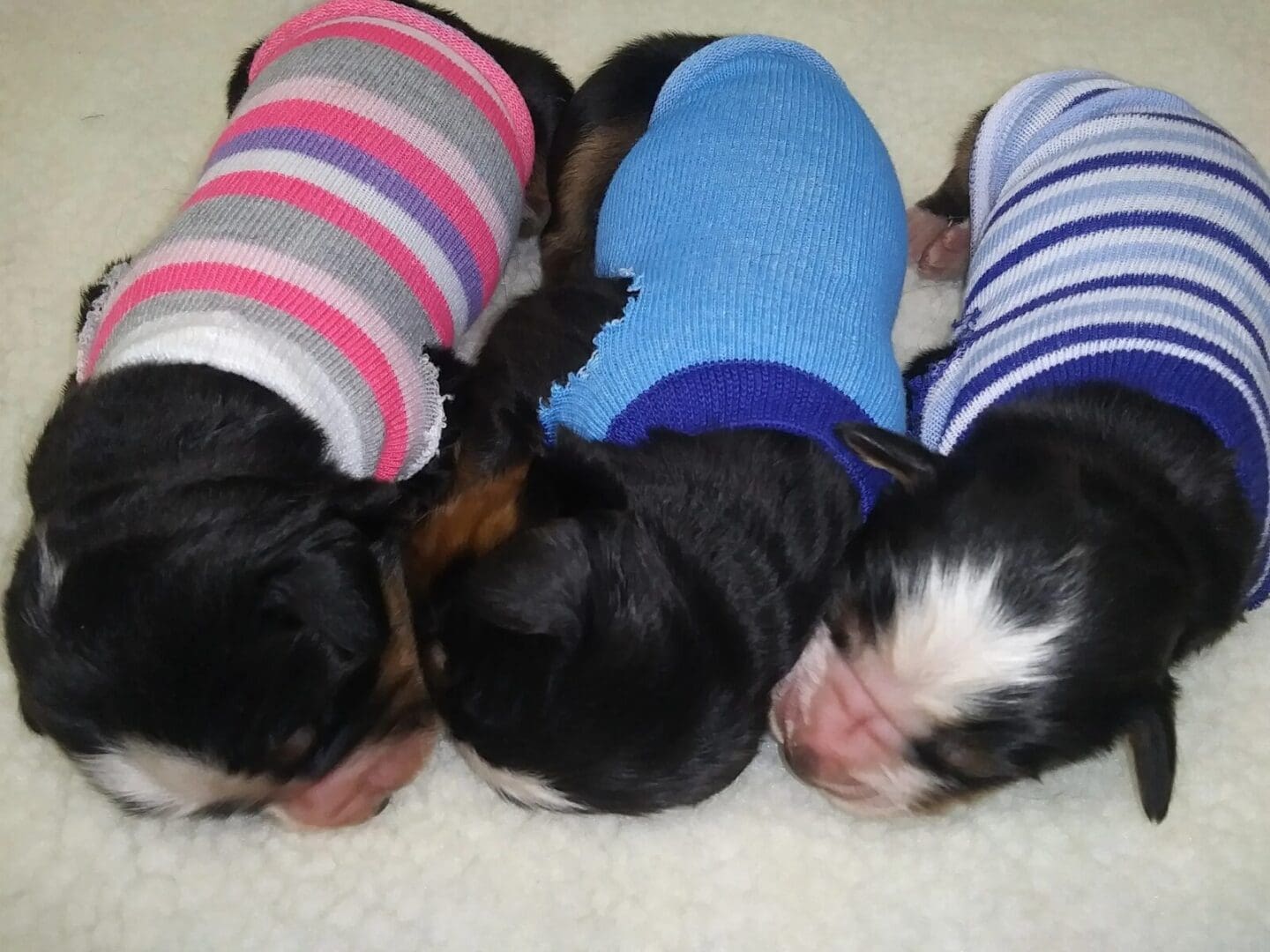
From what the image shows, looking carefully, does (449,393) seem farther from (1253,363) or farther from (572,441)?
(1253,363)

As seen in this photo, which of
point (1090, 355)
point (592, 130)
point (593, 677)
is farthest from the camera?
point (592, 130)

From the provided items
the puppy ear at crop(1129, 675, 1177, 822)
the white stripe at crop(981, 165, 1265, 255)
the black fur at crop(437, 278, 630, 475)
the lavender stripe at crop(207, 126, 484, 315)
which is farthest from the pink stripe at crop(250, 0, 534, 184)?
the puppy ear at crop(1129, 675, 1177, 822)

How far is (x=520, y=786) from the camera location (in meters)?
1.35

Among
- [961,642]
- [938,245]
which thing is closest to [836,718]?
[961,642]

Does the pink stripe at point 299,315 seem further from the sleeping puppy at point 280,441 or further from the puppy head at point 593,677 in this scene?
the puppy head at point 593,677

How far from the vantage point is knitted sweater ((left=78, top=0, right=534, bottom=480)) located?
5.32 feet

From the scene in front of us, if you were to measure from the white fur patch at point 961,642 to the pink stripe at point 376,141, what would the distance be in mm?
947

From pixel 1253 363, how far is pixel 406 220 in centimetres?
123

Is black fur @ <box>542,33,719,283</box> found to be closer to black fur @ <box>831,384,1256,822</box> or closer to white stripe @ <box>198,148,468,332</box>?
white stripe @ <box>198,148,468,332</box>

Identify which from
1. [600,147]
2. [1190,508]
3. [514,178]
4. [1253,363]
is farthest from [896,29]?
[1190,508]

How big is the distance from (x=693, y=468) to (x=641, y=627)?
25 cm

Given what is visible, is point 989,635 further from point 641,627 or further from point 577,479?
point 577,479

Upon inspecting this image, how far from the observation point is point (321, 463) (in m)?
1.58

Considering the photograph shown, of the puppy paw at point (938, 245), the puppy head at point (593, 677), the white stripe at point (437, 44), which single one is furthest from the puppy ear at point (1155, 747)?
the white stripe at point (437, 44)
